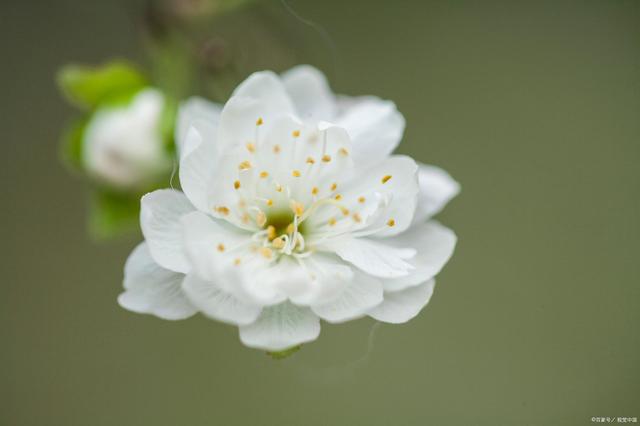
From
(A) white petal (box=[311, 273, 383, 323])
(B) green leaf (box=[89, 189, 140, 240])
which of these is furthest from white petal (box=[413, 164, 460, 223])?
(B) green leaf (box=[89, 189, 140, 240])

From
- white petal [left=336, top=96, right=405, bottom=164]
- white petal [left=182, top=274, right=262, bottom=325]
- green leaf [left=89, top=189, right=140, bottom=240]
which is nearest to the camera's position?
white petal [left=182, top=274, right=262, bottom=325]

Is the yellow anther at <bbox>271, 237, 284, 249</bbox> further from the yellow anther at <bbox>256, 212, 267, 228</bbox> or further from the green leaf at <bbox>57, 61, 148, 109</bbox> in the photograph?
the green leaf at <bbox>57, 61, 148, 109</bbox>

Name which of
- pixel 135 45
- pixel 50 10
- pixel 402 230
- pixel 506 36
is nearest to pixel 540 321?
pixel 402 230

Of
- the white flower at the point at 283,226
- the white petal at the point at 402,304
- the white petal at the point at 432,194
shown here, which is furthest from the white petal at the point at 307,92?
the white petal at the point at 402,304

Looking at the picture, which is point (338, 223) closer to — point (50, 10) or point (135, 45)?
point (135, 45)

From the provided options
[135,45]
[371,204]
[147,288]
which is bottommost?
[147,288]
